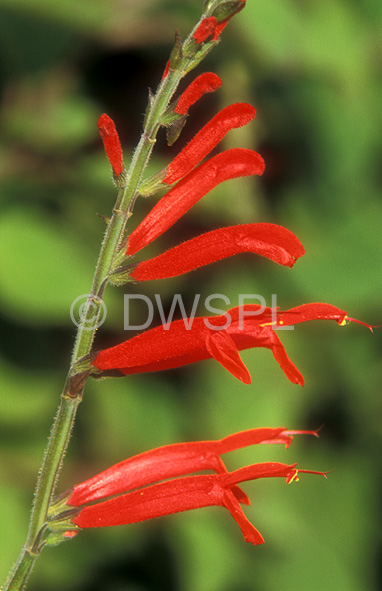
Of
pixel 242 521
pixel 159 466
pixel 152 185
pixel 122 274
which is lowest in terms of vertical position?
pixel 242 521

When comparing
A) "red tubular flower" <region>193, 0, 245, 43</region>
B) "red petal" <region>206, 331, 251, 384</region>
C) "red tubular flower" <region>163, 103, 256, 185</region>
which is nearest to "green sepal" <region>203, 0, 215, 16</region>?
"red tubular flower" <region>193, 0, 245, 43</region>

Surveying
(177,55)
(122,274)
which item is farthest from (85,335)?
(177,55)

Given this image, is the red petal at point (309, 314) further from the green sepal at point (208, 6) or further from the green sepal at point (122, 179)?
the green sepal at point (208, 6)

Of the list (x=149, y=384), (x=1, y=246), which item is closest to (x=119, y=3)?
(x=1, y=246)

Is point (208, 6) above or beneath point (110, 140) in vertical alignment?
above

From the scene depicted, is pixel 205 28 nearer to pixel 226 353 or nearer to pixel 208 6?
pixel 208 6

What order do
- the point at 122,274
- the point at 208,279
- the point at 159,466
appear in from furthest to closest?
the point at 208,279 < the point at 159,466 < the point at 122,274

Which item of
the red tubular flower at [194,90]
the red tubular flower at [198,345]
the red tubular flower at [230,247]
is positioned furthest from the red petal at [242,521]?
the red tubular flower at [194,90]

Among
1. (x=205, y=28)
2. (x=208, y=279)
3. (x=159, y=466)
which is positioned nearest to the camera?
(x=205, y=28)
